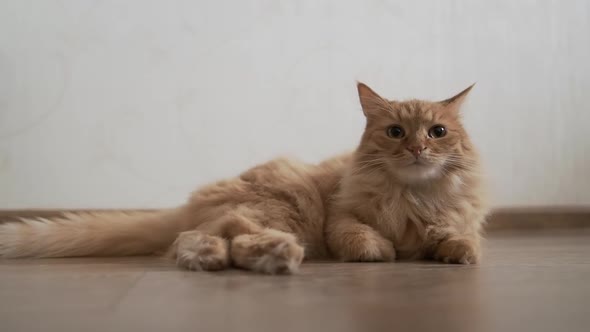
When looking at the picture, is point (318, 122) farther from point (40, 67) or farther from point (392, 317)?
point (392, 317)

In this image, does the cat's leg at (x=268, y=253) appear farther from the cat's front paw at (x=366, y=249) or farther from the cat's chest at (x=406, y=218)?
the cat's chest at (x=406, y=218)

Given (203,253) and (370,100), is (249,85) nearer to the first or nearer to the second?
(370,100)

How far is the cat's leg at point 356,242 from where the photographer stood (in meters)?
1.48

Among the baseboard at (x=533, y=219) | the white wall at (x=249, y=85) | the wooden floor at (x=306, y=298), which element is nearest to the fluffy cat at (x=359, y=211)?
the wooden floor at (x=306, y=298)

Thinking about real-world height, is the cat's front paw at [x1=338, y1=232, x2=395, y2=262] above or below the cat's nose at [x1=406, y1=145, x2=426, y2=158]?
below

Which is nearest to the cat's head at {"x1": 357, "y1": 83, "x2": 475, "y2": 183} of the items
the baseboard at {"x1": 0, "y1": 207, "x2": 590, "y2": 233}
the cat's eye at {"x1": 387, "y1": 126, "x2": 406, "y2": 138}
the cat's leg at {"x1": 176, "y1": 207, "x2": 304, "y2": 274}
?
the cat's eye at {"x1": 387, "y1": 126, "x2": 406, "y2": 138}

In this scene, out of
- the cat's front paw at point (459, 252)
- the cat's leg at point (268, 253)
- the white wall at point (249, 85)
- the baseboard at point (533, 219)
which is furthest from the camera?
the baseboard at point (533, 219)

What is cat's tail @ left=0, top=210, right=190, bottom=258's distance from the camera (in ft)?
5.49

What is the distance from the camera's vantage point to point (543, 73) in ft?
8.80

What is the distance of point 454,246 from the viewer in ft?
4.84

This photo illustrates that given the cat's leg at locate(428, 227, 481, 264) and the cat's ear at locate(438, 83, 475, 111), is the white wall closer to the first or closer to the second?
the cat's ear at locate(438, 83, 475, 111)

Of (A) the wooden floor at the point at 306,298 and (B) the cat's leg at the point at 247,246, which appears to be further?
(B) the cat's leg at the point at 247,246

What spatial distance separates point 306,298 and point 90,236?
1000 millimetres

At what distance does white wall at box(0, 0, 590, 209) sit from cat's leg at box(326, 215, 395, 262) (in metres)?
0.93
